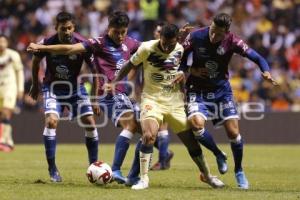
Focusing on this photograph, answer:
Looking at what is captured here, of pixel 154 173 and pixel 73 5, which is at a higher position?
pixel 73 5

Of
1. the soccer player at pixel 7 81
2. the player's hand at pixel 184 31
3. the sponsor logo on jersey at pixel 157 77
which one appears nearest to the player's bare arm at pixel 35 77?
the sponsor logo on jersey at pixel 157 77

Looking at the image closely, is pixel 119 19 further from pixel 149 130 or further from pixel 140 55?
pixel 149 130

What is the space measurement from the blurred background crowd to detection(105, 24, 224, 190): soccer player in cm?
1226

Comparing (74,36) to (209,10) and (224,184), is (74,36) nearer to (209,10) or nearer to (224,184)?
(224,184)

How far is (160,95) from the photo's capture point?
35.9 feet

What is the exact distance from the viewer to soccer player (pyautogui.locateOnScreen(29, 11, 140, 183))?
11.4m

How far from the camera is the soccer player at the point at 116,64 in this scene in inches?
450

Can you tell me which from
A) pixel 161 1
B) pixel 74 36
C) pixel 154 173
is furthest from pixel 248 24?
pixel 74 36

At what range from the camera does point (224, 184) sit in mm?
11555

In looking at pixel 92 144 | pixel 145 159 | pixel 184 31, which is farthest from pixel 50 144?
pixel 184 31

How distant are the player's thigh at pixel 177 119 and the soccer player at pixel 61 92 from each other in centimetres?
172

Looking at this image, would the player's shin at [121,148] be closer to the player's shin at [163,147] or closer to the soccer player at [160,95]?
the soccer player at [160,95]

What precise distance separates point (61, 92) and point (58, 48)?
4.43 ft

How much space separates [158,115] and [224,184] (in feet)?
5.13
